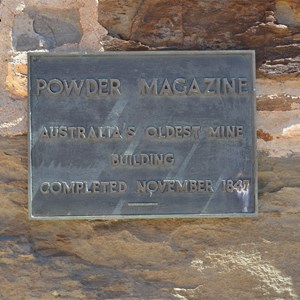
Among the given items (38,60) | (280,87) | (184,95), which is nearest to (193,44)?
(184,95)

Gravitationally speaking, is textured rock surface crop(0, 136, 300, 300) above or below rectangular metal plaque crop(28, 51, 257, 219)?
below

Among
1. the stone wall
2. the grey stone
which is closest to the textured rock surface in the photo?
the stone wall

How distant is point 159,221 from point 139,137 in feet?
0.99

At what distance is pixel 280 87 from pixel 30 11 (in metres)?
0.92

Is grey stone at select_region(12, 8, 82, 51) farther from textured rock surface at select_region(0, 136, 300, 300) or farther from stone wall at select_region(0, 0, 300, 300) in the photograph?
textured rock surface at select_region(0, 136, 300, 300)

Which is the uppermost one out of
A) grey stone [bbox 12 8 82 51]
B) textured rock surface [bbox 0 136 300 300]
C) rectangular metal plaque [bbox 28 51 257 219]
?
grey stone [bbox 12 8 82 51]

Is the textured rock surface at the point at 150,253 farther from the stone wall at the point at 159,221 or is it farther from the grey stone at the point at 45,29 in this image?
the grey stone at the point at 45,29

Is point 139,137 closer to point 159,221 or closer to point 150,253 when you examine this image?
point 159,221

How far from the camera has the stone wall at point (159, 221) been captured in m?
2.43

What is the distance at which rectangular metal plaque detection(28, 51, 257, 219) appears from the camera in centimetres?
239

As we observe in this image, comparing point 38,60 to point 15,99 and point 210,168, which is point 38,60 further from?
point 210,168

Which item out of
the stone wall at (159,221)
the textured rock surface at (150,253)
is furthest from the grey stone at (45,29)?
the textured rock surface at (150,253)

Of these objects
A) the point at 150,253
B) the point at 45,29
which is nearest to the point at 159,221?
the point at 150,253

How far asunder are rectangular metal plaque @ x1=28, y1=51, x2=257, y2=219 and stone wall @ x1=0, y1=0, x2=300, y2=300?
0.19 feet
